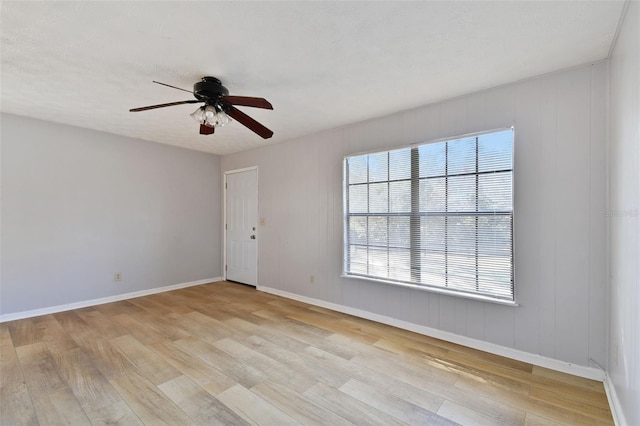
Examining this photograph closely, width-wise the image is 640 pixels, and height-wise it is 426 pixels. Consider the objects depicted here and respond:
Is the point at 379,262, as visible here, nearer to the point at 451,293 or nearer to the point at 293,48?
the point at 451,293

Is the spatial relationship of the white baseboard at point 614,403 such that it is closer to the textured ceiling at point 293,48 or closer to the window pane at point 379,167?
the textured ceiling at point 293,48

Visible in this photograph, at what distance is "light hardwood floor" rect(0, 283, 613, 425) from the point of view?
6.10ft

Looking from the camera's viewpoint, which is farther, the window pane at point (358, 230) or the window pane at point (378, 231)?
the window pane at point (358, 230)

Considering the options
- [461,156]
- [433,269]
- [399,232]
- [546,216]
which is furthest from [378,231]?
[546,216]

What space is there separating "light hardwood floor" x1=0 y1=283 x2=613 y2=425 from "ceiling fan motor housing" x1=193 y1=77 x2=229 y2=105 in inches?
88.8

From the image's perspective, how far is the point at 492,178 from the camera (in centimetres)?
270

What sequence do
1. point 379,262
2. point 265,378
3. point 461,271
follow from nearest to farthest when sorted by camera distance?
point 265,378
point 461,271
point 379,262

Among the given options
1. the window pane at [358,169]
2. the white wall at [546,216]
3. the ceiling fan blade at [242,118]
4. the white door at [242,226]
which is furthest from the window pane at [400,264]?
the white door at [242,226]

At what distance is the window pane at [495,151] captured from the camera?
2627 mm

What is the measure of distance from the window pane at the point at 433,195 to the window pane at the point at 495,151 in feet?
1.32

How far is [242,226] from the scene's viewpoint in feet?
17.6

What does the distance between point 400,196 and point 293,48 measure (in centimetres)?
195

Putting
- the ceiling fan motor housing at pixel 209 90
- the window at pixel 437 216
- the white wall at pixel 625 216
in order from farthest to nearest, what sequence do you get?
the window at pixel 437 216 → the ceiling fan motor housing at pixel 209 90 → the white wall at pixel 625 216

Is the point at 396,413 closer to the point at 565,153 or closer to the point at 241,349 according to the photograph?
the point at 241,349
